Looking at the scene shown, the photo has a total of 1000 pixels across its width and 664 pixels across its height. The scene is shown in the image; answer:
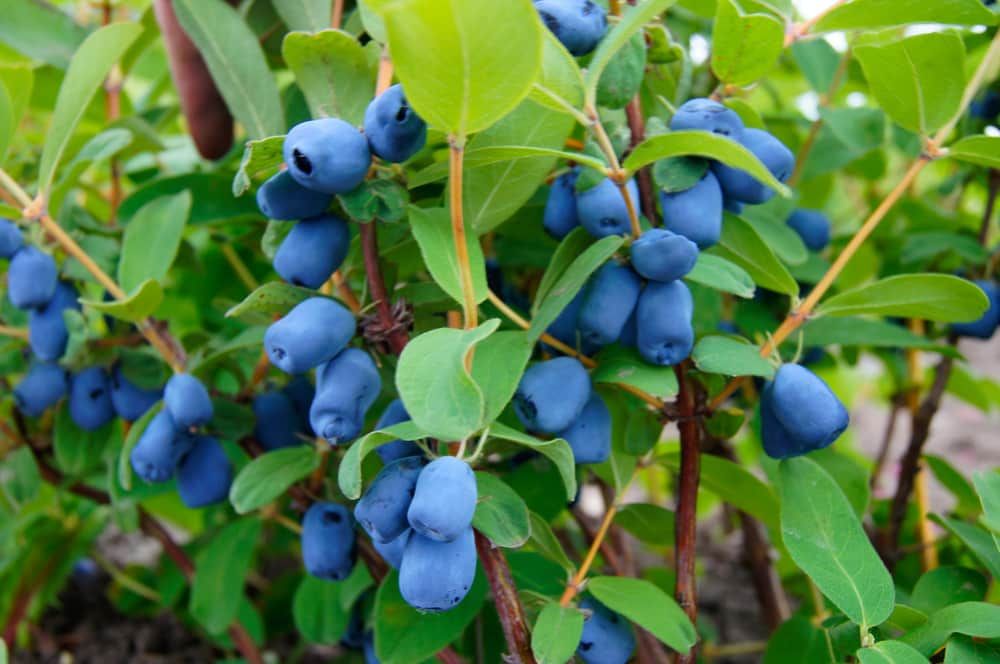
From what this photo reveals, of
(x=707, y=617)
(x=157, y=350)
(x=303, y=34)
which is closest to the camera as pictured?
(x=303, y=34)

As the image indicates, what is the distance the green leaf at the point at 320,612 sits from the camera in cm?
111

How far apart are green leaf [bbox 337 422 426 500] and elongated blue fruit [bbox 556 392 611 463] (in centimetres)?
16

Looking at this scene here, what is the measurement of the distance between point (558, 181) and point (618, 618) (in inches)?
15.2

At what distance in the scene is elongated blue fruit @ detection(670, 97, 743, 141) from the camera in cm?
75

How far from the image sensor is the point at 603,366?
2.53 ft

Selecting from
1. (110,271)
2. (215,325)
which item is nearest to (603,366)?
(110,271)

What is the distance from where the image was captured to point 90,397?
41.0 inches

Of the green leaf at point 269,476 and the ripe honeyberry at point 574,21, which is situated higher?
the ripe honeyberry at point 574,21

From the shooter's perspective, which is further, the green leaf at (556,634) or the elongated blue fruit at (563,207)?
the elongated blue fruit at (563,207)

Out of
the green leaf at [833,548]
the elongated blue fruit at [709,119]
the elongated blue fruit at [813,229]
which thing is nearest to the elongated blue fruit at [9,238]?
the elongated blue fruit at [709,119]

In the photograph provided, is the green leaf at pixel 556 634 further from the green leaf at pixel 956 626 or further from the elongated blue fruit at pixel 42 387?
the elongated blue fruit at pixel 42 387

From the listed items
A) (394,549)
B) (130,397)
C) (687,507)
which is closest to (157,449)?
(130,397)

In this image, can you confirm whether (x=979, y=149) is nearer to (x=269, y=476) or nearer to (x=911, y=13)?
(x=911, y=13)

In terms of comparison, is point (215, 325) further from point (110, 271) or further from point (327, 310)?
point (327, 310)
